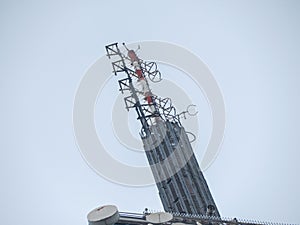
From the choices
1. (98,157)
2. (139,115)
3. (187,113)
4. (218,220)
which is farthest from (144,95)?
(218,220)

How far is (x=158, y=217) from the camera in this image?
1209 cm

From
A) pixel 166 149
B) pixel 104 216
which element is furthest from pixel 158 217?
pixel 166 149

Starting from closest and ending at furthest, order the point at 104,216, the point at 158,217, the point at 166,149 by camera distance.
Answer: the point at 104,216
the point at 158,217
the point at 166,149

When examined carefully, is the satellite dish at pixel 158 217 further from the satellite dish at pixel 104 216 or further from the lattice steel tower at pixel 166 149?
the lattice steel tower at pixel 166 149

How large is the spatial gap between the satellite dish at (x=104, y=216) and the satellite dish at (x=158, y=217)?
3.82 ft

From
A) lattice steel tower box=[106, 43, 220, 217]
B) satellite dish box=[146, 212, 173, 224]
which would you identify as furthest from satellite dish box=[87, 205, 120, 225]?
lattice steel tower box=[106, 43, 220, 217]

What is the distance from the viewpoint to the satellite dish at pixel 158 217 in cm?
1192

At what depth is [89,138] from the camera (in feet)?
80.4

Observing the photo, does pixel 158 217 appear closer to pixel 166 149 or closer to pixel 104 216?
pixel 104 216

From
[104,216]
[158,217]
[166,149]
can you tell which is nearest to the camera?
[104,216]

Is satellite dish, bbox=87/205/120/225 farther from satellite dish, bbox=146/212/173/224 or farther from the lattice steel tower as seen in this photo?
the lattice steel tower

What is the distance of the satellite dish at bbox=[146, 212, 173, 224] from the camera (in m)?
11.9

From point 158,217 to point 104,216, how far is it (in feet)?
6.41

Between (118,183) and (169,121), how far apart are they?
5567mm
